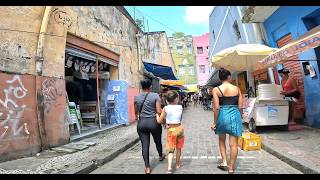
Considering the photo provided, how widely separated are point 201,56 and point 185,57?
14.2 feet

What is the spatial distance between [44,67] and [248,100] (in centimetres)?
610

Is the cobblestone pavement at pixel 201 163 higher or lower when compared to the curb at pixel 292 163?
lower

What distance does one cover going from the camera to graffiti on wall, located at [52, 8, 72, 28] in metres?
9.06

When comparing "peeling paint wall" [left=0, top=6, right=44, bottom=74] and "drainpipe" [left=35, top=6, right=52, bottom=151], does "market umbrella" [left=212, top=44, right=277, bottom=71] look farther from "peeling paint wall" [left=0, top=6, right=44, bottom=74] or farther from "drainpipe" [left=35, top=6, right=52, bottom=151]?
"peeling paint wall" [left=0, top=6, right=44, bottom=74]

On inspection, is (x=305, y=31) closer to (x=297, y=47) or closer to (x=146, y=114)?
(x=297, y=47)

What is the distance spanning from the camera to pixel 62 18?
9.33 meters

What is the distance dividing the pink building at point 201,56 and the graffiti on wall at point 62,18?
46190 millimetres

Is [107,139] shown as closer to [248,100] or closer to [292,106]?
[248,100]

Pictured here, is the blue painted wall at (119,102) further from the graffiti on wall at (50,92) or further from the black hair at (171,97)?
the black hair at (171,97)

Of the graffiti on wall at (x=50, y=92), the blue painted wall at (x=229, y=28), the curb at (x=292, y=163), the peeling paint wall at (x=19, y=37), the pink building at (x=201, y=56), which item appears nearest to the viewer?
the curb at (x=292, y=163)

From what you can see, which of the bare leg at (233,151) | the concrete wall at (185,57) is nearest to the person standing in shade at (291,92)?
the bare leg at (233,151)

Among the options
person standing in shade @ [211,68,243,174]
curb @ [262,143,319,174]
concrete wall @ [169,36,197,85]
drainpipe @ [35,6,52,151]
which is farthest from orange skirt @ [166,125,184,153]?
concrete wall @ [169,36,197,85]

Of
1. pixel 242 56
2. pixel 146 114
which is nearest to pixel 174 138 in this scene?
pixel 146 114

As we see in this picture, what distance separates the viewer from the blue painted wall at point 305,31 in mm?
9758
